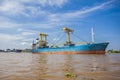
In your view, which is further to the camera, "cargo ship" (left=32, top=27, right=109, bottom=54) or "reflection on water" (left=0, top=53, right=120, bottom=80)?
"cargo ship" (left=32, top=27, right=109, bottom=54)

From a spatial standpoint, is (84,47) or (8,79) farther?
(84,47)

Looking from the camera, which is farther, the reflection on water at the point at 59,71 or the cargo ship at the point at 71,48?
the cargo ship at the point at 71,48

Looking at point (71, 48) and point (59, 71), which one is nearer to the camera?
point (59, 71)

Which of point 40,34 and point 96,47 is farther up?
point 40,34

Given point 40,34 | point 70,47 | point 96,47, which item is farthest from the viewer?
point 40,34

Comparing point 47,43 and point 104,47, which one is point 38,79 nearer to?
point 104,47

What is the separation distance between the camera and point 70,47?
205 feet

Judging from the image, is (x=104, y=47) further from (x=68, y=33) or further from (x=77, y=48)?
(x=68, y=33)

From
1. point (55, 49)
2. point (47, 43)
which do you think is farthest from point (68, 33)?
point (47, 43)

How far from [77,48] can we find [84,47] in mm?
3516

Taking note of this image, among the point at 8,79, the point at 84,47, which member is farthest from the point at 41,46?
the point at 8,79

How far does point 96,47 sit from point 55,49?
77.1 ft

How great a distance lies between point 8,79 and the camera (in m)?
7.02

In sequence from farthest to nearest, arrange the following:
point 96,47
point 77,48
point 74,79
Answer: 1. point 77,48
2. point 96,47
3. point 74,79
